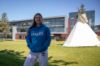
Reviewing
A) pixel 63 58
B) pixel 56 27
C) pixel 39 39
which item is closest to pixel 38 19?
pixel 39 39

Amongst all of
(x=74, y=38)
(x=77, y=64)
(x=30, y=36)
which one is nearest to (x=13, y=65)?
(x=77, y=64)

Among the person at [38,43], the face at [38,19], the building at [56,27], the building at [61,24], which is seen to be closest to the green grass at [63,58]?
the person at [38,43]

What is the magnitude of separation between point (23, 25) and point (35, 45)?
8979cm

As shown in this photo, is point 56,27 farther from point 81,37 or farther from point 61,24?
point 81,37

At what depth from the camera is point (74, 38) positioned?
2422cm

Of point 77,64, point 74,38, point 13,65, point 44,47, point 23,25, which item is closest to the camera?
point 44,47

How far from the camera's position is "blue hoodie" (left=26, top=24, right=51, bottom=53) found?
19.0ft

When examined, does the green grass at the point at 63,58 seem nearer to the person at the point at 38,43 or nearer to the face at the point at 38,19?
the person at the point at 38,43

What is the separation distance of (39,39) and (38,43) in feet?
0.38

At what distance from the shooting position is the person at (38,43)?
A: 5.78 metres

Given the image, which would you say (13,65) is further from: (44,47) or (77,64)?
(44,47)

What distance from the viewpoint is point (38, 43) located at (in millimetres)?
5863

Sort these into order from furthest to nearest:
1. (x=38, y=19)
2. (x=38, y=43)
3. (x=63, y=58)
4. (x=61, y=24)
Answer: (x=61, y=24) < (x=63, y=58) < (x=38, y=19) < (x=38, y=43)

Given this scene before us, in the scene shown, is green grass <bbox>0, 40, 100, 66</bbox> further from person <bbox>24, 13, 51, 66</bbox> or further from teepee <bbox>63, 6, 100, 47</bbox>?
teepee <bbox>63, 6, 100, 47</bbox>
